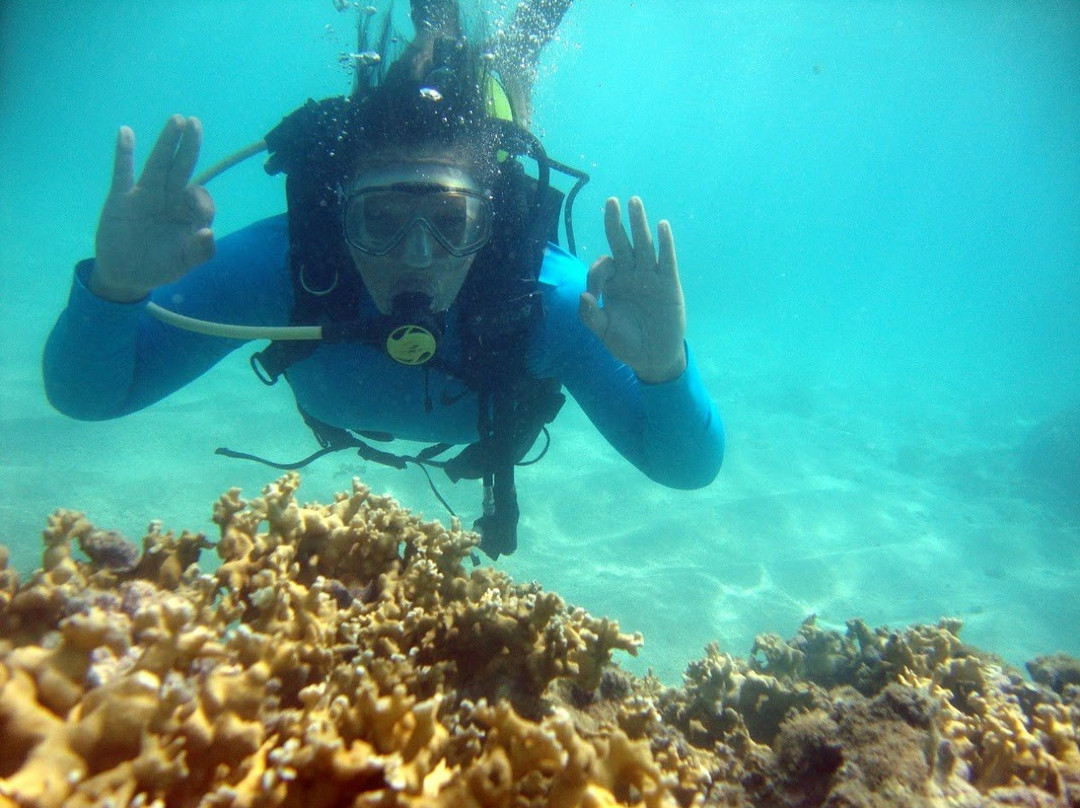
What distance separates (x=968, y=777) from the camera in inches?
96.9

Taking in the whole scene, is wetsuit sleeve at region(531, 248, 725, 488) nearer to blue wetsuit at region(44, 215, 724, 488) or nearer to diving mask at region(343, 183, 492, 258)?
blue wetsuit at region(44, 215, 724, 488)

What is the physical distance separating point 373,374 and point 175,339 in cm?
134

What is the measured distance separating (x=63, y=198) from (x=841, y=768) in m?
101

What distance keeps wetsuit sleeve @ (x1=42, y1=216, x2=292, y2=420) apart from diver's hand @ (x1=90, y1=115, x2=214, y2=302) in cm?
58

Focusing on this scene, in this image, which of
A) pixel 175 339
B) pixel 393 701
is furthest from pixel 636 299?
pixel 175 339

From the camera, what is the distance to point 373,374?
162 inches

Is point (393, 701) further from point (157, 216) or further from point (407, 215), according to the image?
point (407, 215)

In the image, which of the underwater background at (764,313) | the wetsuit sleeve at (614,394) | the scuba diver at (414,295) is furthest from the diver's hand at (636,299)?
the underwater background at (764,313)

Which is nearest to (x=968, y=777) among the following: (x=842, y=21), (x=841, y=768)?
(x=841, y=768)

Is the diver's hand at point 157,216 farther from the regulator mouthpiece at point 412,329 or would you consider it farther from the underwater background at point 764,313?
the underwater background at point 764,313

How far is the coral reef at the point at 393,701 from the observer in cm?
139

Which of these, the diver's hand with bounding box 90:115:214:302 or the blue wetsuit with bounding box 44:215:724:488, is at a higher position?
the blue wetsuit with bounding box 44:215:724:488

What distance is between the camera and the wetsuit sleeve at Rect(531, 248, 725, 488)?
3805 millimetres

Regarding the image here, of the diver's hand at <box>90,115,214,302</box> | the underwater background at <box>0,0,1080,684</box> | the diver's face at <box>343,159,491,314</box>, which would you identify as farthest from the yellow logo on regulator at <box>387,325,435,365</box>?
the underwater background at <box>0,0,1080,684</box>
